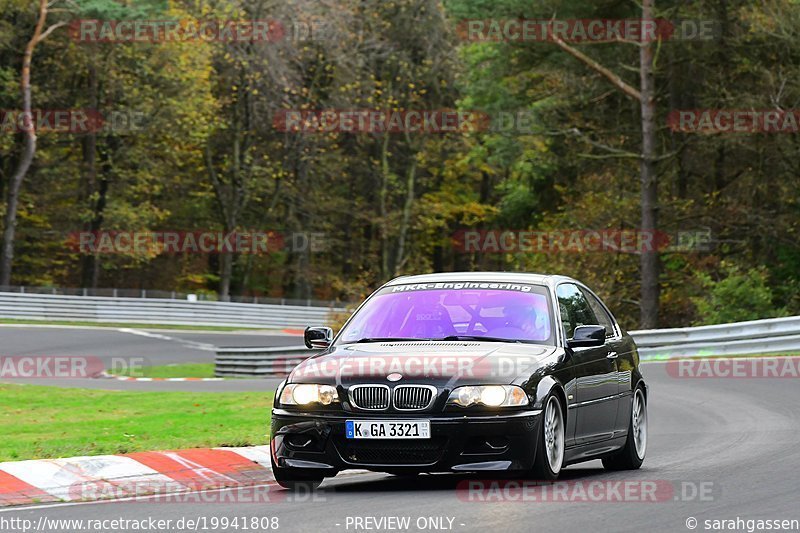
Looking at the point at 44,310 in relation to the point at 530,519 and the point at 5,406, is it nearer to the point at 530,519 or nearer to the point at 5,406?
the point at 5,406

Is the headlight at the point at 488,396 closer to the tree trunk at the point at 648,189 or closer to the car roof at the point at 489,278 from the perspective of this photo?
the car roof at the point at 489,278

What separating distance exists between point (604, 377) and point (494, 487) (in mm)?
1846

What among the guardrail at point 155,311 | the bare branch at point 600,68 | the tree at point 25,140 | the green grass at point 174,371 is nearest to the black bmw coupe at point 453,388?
the green grass at point 174,371

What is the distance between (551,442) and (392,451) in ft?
3.89

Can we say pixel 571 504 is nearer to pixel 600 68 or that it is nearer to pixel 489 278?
pixel 489 278

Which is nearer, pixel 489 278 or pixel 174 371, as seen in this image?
pixel 489 278

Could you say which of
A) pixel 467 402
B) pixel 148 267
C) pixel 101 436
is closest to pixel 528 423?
pixel 467 402

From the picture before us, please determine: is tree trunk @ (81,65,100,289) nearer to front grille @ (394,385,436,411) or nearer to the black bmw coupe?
the black bmw coupe

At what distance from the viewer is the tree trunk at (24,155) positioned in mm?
51188

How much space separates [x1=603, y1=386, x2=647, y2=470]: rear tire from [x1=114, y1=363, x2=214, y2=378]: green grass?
19723 millimetres

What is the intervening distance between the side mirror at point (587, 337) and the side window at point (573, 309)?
25 centimetres

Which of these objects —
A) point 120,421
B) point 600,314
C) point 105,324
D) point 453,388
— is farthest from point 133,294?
point 453,388

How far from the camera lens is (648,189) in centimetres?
3931

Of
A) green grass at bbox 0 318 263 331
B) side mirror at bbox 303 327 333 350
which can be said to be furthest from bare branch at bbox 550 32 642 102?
side mirror at bbox 303 327 333 350
